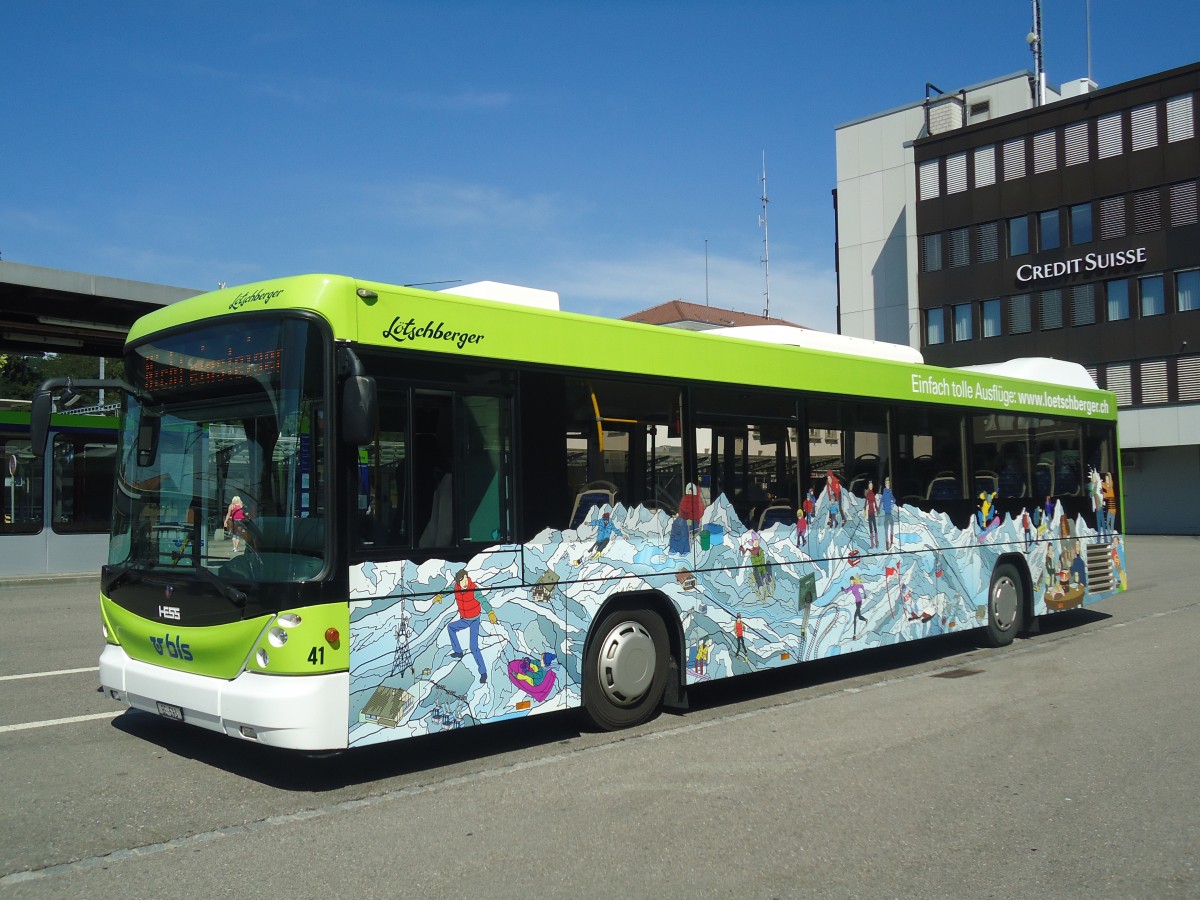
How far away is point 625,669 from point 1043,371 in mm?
8725

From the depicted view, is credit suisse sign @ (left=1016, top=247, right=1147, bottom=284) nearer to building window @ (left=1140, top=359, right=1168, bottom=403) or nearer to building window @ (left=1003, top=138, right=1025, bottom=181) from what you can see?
building window @ (left=1003, top=138, right=1025, bottom=181)

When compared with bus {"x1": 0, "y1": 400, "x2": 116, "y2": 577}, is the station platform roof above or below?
above

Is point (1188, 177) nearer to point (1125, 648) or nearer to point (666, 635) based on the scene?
point (1125, 648)

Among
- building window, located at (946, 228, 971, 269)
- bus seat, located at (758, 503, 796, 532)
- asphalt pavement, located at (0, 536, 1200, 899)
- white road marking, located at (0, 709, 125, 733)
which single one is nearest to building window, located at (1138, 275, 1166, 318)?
building window, located at (946, 228, 971, 269)

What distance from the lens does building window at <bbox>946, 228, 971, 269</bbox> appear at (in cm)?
4694

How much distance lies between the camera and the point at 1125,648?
12.4 meters

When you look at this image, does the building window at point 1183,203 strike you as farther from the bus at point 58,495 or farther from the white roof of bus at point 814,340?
the bus at point 58,495

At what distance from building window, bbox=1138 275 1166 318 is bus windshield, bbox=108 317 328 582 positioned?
42.2 meters

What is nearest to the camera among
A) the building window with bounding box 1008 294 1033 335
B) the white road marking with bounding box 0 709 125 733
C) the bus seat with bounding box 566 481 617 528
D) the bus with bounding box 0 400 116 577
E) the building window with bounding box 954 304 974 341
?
the bus seat with bounding box 566 481 617 528

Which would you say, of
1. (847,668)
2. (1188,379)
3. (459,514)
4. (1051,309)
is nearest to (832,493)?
(847,668)

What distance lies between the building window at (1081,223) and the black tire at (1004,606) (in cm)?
3493

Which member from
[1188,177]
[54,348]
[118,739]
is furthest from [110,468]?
[1188,177]

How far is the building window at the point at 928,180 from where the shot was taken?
47906 millimetres

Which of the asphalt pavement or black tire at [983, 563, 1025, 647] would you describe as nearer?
the asphalt pavement
